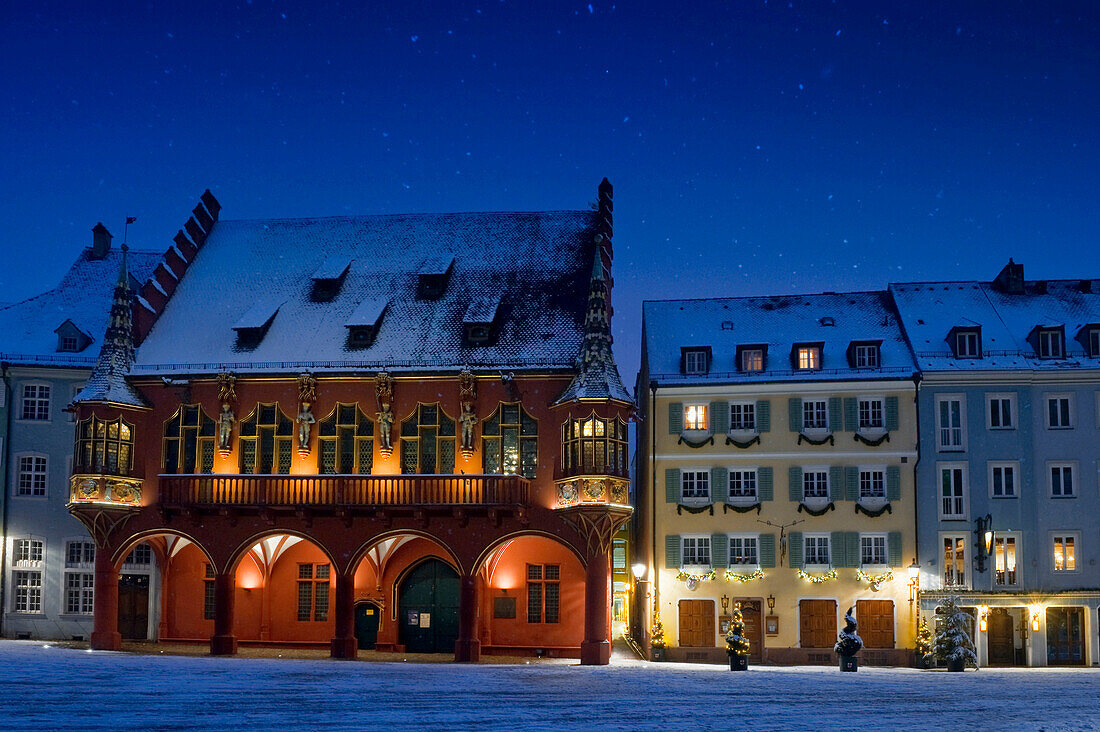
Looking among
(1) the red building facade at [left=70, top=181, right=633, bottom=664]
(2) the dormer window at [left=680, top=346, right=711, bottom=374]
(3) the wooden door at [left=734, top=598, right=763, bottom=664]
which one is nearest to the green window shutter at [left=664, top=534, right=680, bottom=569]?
(3) the wooden door at [left=734, top=598, right=763, bottom=664]

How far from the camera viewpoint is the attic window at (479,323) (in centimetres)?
4712

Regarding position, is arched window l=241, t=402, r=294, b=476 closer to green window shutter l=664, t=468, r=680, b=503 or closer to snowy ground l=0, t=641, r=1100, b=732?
snowy ground l=0, t=641, r=1100, b=732

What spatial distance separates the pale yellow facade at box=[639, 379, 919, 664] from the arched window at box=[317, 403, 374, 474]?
36.0ft

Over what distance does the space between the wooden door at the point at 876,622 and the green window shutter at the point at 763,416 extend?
23.7ft

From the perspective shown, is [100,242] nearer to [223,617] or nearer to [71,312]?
[71,312]

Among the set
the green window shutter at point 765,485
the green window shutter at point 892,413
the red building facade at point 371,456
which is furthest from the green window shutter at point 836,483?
the red building facade at point 371,456

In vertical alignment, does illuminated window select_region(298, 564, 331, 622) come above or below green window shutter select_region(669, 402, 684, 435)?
below

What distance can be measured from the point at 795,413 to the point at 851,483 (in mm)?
3328

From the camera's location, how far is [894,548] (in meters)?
47.8

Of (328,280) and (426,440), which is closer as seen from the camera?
(426,440)

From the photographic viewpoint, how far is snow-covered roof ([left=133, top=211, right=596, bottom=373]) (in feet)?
154

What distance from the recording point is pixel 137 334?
48.7 meters

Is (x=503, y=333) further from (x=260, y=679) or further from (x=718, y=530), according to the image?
(x=260, y=679)

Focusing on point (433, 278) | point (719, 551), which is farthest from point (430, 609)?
point (433, 278)
